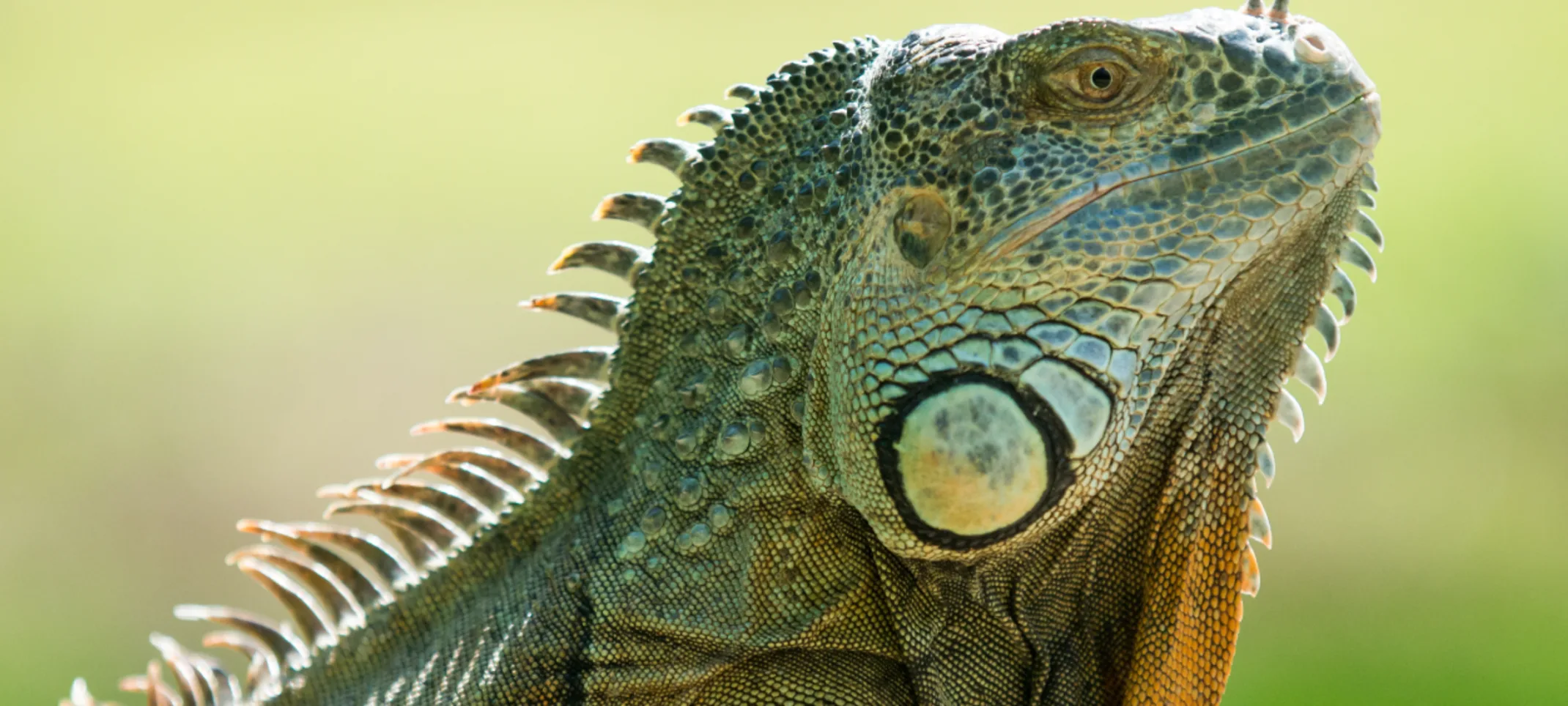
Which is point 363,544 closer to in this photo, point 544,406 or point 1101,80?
point 544,406

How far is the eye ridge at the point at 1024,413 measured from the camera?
61.7 inches

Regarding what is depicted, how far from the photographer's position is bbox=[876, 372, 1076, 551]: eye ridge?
5.15ft

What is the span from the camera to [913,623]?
5.78 ft

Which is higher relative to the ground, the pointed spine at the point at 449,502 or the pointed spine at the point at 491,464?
the pointed spine at the point at 491,464

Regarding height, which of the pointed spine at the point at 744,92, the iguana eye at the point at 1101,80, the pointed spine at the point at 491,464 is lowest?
the pointed spine at the point at 491,464

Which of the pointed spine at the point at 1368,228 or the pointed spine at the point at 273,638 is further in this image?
the pointed spine at the point at 273,638

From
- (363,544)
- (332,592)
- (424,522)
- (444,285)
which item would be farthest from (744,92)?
(444,285)

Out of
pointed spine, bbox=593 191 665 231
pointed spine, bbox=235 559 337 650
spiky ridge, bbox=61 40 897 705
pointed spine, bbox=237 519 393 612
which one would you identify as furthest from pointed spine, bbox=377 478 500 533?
pointed spine, bbox=593 191 665 231

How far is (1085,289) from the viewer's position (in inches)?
62.6

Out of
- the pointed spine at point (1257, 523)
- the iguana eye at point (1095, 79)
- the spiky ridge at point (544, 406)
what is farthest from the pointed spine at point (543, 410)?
the pointed spine at point (1257, 523)

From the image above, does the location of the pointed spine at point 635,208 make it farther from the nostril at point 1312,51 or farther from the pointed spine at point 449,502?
the nostril at point 1312,51

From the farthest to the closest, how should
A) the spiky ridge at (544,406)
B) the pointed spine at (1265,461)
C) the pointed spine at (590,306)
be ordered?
1. the pointed spine at (590,306)
2. the spiky ridge at (544,406)
3. the pointed spine at (1265,461)

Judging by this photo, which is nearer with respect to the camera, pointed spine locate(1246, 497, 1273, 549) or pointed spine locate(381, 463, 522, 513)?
pointed spine locate(1246, 497, 1273, 549)

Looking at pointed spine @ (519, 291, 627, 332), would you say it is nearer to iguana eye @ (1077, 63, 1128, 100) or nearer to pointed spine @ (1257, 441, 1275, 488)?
iguana eye @ (1077, 63, 1128, 100)
